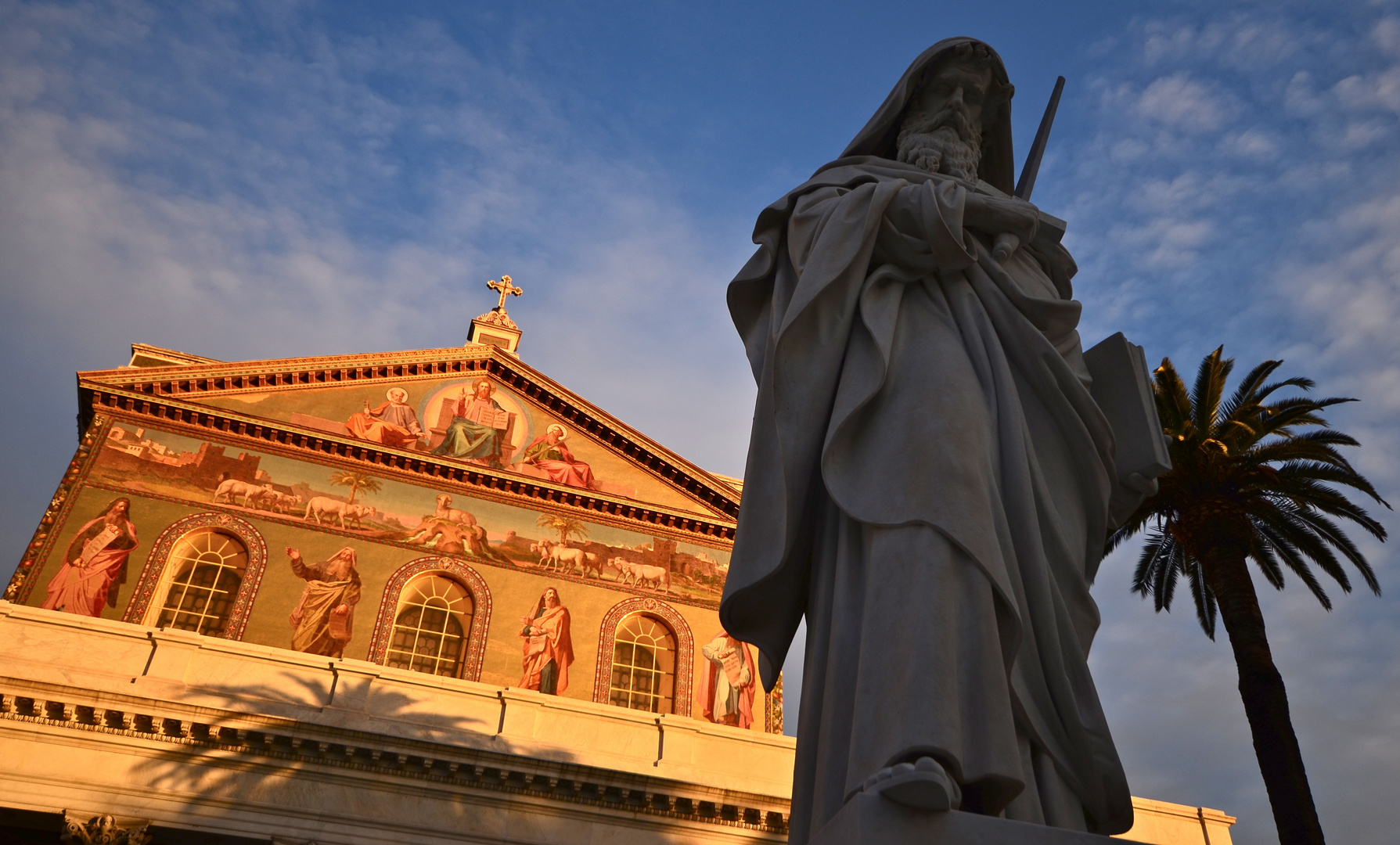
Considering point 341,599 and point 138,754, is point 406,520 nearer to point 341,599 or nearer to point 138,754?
point 341,599

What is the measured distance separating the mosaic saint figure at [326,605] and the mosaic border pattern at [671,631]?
4.50m

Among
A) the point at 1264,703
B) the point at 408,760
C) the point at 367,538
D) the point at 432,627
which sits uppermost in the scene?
the point at 367,538

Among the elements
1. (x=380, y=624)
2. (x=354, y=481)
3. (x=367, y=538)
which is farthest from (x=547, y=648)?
(x=354, y=481)

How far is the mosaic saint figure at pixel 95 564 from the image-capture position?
1659cm

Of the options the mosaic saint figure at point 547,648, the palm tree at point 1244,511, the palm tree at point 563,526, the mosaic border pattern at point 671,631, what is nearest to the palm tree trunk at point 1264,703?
the palm tree at point 1244,511

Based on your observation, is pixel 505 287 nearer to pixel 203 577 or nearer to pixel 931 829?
pixel 203 577

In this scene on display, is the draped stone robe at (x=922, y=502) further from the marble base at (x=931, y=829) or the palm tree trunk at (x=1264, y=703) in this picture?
the palm tree trunk at (x=1264, y=703)

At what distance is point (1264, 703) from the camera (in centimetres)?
1138

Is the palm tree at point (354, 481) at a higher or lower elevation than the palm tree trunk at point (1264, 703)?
higher

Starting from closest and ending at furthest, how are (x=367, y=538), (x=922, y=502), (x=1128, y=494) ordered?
1. (x=922, y=502)
2. (x=1128, y=494)
3. (x=367, y=538)

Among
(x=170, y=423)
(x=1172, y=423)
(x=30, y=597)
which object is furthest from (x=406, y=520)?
(x=1172, y=423)

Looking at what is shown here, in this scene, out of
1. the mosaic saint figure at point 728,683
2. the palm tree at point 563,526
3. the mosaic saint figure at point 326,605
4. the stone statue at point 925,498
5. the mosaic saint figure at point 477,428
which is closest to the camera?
the stone statue at point 925,498

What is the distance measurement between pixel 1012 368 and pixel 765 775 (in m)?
14.5

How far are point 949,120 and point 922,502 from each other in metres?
1.36
